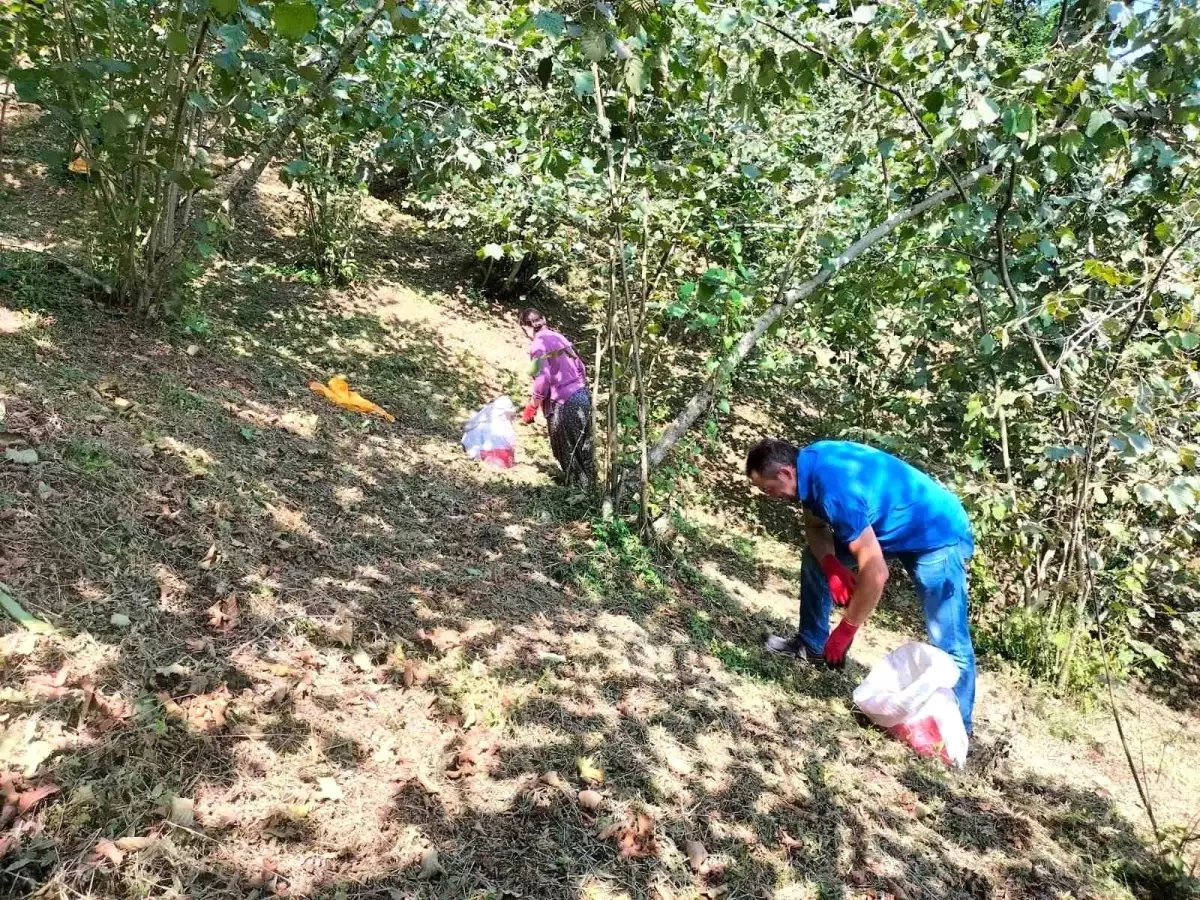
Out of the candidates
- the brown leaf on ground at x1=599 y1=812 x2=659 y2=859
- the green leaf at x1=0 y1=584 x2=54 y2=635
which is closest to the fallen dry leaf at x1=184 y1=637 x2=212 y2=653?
the green leaf at x1=0 y1=584 x2=54 y2=635

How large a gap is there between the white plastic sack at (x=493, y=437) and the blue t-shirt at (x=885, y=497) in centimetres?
291

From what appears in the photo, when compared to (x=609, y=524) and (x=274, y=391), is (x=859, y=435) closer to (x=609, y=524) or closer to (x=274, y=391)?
(x=609, y=524)

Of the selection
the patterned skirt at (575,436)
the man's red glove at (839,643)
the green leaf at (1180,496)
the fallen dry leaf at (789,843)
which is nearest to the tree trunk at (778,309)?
the patterned skirt at (575,436)

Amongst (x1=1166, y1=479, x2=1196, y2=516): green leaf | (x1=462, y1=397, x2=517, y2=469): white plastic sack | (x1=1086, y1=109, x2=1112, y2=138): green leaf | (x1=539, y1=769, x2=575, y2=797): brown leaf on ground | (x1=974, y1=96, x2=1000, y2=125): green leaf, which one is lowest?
(x1=462, y1=397, x2=517, y2=469): white plastic sack

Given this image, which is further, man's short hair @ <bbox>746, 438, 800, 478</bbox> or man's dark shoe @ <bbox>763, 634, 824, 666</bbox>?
man's dark shoe @ <bbox>763, 634, 824, 666</bbox>

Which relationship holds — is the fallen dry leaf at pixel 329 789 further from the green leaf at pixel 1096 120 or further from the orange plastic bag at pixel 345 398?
the orange plastic bag at pixel 345 398

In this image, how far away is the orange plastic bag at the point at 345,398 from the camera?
5.57 metres

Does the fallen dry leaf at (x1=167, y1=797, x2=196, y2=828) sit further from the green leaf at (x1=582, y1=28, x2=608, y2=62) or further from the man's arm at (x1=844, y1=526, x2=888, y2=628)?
the man's arm at (x1=844, y1=526, x2=888, y2=628)

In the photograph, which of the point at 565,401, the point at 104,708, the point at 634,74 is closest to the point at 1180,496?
the point at 634,74

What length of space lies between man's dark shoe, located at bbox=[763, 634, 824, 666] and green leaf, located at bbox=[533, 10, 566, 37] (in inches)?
127

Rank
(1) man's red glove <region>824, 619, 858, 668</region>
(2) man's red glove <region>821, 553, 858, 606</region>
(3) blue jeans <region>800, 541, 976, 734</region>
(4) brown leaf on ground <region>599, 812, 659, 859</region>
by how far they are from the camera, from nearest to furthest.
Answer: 1. (4) brown leaf on ground <region>599, 812, 659, 859</region>
2. (3) blue jeans <region>800, 541, 976, 734</region>
3. (1) man's red glove <region>824, 619, 858, 668</region>
4. (2) man's red glove <region>821, 553, 858, 606</region>

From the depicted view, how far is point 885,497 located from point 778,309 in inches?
60.2

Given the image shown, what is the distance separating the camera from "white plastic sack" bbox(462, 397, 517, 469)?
565 cm

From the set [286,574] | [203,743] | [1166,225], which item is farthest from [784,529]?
[203,743]
